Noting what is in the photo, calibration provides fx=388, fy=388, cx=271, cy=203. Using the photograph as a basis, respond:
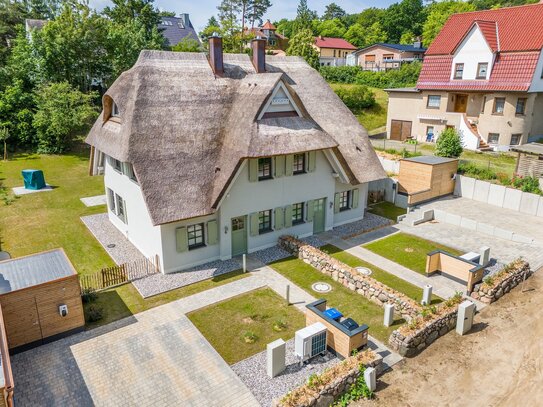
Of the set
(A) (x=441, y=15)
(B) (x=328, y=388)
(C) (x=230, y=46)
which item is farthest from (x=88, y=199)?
(A) (x=441, y=15)

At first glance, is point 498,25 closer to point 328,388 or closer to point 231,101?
point 231,101

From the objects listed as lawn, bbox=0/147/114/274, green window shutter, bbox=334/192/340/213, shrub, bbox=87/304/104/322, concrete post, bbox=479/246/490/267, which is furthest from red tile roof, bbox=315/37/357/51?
shrub, bbox=87/304/104/322

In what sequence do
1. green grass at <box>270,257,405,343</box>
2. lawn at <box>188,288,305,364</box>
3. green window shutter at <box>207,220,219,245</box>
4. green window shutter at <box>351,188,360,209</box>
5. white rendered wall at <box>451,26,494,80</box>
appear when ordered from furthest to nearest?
white rendered wall at <box>451,26,494,80</box>
green window shutter at <box>351,188,360,209</box>
green window shutter at <box>207,220,219,245</box>
green grass at <box>270,257,405,343</box>
lawn at <box>188,288,305,364</box>

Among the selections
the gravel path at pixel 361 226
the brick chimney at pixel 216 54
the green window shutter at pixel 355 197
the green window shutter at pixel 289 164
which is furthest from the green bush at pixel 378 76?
the green window shutter at pixel 289 164

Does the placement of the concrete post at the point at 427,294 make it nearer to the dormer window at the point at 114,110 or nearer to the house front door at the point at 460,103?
the dormer window at the point at 114,110

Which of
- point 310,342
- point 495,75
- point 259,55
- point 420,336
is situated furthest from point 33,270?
point 495,75

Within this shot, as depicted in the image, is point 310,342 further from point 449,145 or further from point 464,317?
point 449,145

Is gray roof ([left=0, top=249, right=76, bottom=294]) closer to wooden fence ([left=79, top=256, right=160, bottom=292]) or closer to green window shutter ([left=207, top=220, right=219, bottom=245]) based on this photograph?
wooden fence ([left=79, top=256, right=160, bottom=292])
